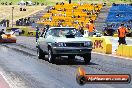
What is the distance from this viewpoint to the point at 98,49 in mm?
28844

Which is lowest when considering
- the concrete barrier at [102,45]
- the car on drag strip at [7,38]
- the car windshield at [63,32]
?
the car on drag strip at [7,38]

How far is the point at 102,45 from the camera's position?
28078 mm

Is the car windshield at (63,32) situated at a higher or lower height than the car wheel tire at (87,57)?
higher

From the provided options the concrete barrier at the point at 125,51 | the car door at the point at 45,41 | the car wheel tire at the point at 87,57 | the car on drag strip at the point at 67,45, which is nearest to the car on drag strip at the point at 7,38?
the concrete barrier at the point at 125,51

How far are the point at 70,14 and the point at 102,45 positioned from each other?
49452mm

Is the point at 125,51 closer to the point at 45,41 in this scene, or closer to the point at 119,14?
the point at 45,41

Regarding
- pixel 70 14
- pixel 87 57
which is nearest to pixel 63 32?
pixel 87 57

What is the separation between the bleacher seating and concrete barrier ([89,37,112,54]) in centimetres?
4030

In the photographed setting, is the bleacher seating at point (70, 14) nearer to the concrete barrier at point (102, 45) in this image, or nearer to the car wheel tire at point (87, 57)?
the concrete barrier at point (102, 45)

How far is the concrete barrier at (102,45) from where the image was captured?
1065 inches

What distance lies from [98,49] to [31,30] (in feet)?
137

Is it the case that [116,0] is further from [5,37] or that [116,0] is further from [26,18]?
[5,37]

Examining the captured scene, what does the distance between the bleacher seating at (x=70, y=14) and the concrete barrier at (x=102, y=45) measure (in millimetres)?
40301

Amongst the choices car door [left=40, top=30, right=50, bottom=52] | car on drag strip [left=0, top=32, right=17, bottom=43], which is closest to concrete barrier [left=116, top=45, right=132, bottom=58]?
car door [left=40, top=30, right=50, bottom=52]
